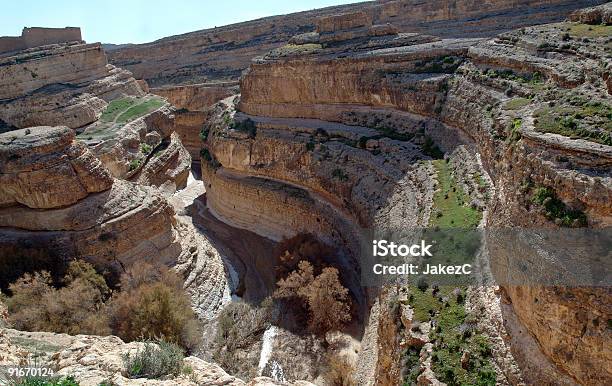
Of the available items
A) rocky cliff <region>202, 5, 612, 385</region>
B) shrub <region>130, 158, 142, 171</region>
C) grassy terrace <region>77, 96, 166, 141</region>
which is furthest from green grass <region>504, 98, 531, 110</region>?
grassy terrace <region>77, 96, 166, 141</region>

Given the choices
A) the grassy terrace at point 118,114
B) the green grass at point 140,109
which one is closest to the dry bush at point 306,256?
the grassy terrace at point 118,114

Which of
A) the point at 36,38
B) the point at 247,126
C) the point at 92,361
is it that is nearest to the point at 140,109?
the point at 36,38

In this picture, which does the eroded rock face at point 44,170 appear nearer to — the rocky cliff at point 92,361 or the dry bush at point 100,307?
the dry bush at point 100,307

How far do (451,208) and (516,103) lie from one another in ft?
13.9

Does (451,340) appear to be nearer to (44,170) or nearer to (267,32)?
(44,170)

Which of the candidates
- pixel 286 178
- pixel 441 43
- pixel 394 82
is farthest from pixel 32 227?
pixel 441 43

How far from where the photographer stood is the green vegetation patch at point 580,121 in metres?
9.93

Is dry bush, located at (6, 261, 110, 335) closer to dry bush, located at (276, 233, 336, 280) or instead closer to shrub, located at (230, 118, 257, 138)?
dry bush, located at (276, 233, 336, 280)

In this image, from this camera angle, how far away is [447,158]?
19703mm

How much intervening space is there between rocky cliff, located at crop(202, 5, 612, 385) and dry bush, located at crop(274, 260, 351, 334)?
331 centimetres

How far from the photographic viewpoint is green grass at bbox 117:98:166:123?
1334 inches

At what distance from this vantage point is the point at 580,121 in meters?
10.7

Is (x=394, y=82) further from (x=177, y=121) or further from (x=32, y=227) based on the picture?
(x=177, y=121)

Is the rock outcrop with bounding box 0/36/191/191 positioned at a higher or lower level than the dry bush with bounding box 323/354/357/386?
higher
